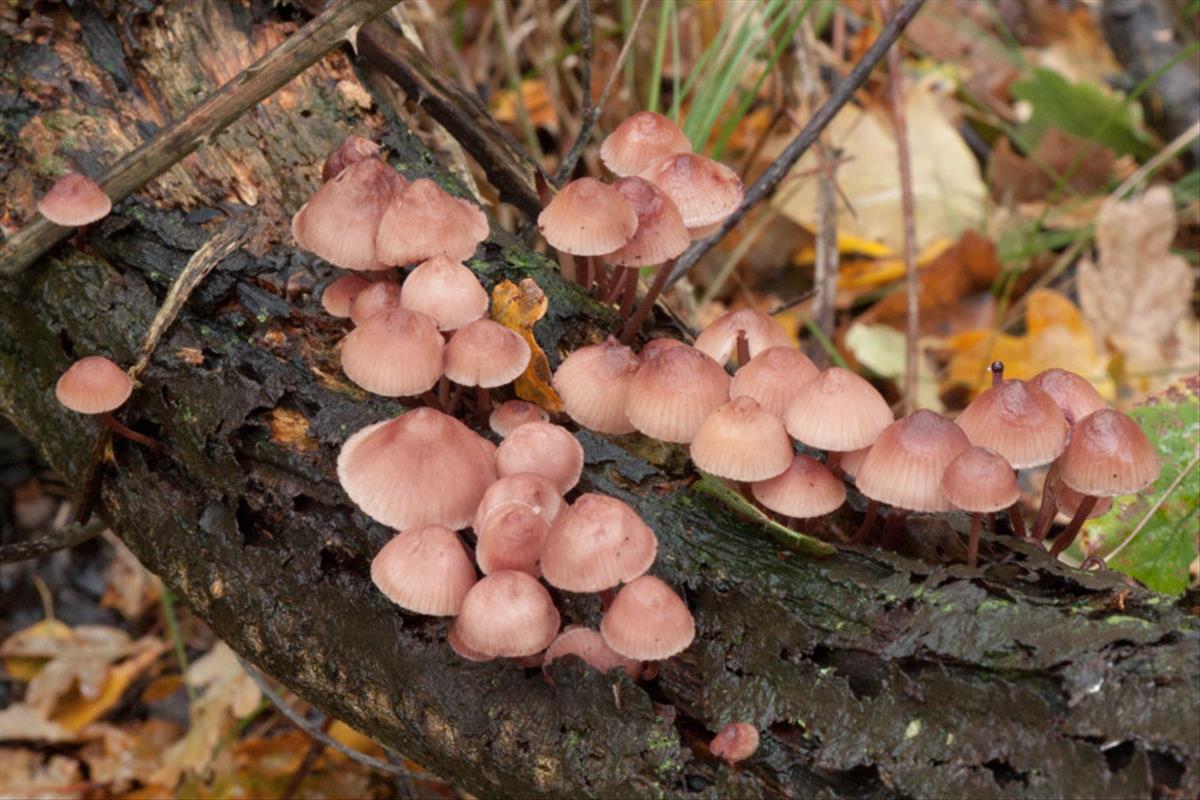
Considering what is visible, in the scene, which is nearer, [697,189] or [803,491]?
[803,491]

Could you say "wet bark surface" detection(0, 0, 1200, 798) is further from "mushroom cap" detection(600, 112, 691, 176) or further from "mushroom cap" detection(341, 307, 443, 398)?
"mushroom cap" detection(600, 112, 691, 176)

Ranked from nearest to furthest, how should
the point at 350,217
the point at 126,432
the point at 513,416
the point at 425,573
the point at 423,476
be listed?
the point at 425,573, the point at 423,476, the point at 513,416, the point at 350,217, the point at 126,432

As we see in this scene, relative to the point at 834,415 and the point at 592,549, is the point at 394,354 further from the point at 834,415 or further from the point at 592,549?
the point at 834,415

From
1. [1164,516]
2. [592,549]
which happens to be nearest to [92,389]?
[592,549]

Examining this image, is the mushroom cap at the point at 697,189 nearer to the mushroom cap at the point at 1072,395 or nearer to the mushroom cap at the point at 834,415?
the mushroom cap at the point at 834,415

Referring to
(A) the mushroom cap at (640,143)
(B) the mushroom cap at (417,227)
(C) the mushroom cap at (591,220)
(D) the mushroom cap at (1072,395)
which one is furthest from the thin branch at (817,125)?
(D) the mushroom cap at (1072,395)

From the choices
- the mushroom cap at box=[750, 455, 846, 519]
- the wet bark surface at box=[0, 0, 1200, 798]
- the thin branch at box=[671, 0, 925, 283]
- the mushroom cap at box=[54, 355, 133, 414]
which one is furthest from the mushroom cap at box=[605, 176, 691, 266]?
the mushroom cap at box=[54, 355, 133, 414]

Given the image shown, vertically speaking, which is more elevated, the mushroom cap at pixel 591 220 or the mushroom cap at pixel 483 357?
the mushroom cap at pixel 591 220
